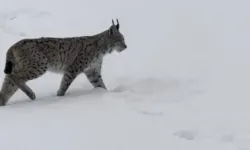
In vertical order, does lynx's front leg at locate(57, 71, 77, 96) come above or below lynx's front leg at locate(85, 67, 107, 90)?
below

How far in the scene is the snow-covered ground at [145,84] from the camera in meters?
6.48

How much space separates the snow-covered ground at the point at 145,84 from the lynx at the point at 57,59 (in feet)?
0.80

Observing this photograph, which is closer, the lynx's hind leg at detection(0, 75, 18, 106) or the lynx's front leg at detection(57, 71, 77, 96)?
the lynx's hind leg at detection(0, 75, 18, 106)

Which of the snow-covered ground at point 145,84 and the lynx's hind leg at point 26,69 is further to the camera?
the lynx's hind leg at point 26,69

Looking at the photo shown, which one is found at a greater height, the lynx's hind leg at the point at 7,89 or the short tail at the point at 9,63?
the short tail at the point at 9,63

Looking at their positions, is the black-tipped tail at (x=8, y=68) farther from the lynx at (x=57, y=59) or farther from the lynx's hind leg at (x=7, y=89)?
the lynx's hind leg at (x=7, y=89)

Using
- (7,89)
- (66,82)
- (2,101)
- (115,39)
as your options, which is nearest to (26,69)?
(7,89)

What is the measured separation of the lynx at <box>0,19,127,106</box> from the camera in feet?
27.9

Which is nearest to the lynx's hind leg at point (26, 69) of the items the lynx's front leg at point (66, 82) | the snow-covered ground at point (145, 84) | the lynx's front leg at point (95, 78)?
the snow-covered ground at point (145, 84)

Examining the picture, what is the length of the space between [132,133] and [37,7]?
7.71 meters

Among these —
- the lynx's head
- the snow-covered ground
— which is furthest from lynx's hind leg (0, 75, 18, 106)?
the lynx's head

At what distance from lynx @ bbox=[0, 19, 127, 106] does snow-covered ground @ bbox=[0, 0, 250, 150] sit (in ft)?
0.80

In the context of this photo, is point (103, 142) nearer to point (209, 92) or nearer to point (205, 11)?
point (209, 92)

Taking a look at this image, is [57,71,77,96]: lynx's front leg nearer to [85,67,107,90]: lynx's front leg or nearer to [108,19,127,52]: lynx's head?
[85,67,107,90]: lynx's front leg
